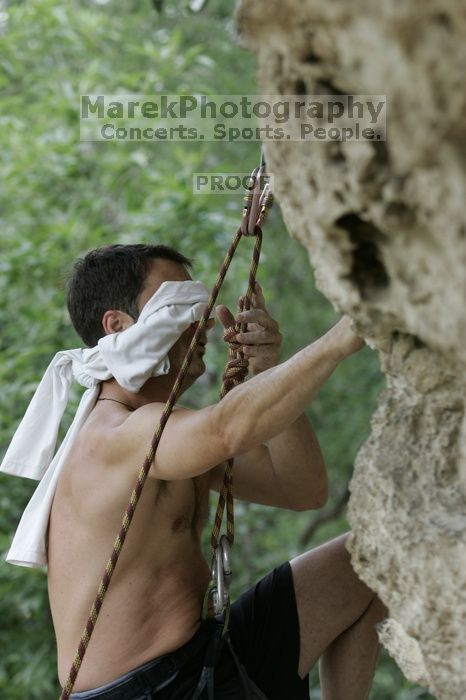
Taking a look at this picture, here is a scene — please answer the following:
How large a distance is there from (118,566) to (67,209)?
318cm

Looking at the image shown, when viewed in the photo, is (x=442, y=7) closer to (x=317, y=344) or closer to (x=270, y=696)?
(x=317, y=344)

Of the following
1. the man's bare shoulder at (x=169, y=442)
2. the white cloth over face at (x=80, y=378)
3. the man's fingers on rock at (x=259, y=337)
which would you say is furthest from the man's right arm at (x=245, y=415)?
the man's fingers on rock at (x=259, y=337)

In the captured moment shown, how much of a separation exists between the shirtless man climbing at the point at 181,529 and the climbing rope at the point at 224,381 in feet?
0.12

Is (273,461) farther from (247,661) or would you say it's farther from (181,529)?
(247,661)

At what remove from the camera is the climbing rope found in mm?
2250

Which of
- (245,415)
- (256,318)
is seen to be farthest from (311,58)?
(256,318)

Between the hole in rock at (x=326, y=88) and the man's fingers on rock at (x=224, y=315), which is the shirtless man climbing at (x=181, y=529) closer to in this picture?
the man's fingers on rock at (x=224, y=315)

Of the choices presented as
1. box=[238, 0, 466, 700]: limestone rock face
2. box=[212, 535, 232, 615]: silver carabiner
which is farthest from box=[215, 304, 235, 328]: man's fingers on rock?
box=[238, 0, 466, 700]: limestone rock face

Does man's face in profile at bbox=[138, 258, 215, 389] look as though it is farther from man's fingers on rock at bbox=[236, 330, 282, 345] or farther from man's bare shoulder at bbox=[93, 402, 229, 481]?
man's bare shoulder at bbox=[93, 402, 229, 481]

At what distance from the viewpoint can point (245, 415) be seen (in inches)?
82.9

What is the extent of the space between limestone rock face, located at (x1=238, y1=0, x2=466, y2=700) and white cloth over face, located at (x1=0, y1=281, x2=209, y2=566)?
2.51ft

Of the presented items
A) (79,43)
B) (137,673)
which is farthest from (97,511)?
(79,43)

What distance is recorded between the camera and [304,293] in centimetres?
759

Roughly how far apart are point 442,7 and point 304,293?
6.34 meters
